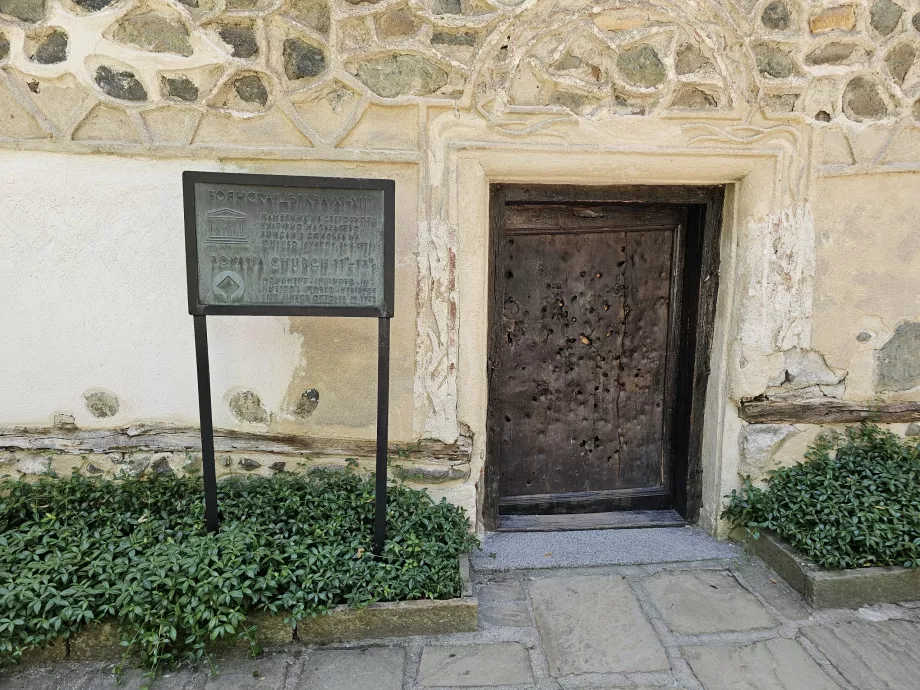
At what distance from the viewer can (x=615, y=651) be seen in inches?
101

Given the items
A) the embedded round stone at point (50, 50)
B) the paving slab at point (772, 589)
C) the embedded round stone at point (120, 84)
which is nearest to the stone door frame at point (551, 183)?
the paving slab at point (772, 589)

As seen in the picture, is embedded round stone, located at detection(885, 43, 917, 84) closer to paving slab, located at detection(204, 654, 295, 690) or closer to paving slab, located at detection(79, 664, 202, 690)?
paving slab, located at detection(204, 654, 295, 690)

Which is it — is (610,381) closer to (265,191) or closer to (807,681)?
(807,681)

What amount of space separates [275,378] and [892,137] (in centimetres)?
333

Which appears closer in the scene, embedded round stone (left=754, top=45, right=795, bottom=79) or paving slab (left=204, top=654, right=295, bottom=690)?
paving slab (left=204, top=654, right=295, bottom=690)

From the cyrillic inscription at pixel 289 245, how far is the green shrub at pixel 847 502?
2.32 metres

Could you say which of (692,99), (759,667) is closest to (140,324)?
(692,99)

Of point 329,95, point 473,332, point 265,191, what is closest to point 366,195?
point 265,191

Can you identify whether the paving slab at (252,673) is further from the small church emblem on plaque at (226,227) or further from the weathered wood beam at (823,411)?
the weathered wood beam at (823,411)

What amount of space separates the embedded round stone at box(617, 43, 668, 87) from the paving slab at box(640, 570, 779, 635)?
2.45 metres

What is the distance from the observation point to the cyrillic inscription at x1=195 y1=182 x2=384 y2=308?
2482 millimetres

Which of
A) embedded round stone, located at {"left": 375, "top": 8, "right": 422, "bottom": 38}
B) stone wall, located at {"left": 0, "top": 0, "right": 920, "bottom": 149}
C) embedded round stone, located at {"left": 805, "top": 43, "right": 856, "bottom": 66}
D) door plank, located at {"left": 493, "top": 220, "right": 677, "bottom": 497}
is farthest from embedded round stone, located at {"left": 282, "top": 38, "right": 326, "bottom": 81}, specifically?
embedded round stone, located at {"left": 805, "top": 43, "right": 856, "bottom": 66}

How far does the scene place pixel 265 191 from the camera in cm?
249

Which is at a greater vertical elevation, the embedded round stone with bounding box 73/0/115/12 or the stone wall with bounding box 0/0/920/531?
the embedded round stone with bounding box 73/0/115/12
